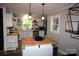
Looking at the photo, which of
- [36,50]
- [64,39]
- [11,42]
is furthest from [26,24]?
[36,50]

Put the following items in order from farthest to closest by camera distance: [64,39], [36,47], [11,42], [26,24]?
[26,24] → [11,42] → [64,39] → [36,47]

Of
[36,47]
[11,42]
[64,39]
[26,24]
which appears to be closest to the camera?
[36,47]

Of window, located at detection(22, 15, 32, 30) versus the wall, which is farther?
window, located at detection(22, 15, 32, 30)

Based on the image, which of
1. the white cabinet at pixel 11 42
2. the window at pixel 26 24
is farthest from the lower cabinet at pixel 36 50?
the window at pixel 26 24

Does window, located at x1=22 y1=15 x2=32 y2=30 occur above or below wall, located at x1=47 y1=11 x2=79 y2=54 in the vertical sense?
above

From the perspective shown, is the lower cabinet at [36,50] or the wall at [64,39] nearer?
the lower cabinet at [36,50]

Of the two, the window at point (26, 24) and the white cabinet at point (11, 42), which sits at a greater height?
the window at point (26, 24)

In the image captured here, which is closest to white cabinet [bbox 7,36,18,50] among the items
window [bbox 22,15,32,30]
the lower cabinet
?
the lower cabinet

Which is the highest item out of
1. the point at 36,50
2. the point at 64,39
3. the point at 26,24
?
the point at 26,24

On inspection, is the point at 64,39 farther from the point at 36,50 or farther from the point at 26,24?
the point at 26,24

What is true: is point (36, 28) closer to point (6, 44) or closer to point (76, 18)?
point (6, 44)

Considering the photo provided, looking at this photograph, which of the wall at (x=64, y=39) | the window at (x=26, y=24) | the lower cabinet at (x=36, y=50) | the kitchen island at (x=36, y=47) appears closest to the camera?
the kitchen island at (x=36, y=47)

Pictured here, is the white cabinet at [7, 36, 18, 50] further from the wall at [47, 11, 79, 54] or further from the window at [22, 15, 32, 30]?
the window at [22, 15, 32, 30]

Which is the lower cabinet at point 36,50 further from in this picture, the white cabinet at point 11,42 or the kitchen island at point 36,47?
the white cabinet at point 11,42
